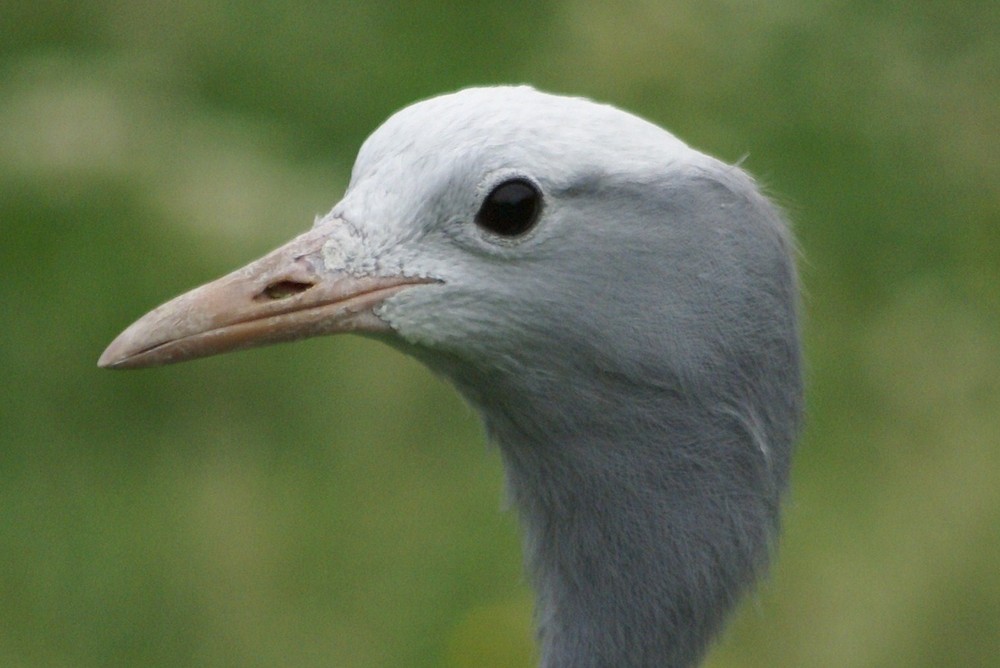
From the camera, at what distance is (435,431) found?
6504 millimetres

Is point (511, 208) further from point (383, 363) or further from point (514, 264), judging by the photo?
point (383, 363)

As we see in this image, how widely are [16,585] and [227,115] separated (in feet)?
7.60

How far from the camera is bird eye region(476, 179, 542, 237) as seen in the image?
10.5 ft

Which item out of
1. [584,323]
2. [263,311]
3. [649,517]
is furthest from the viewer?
[649,517]

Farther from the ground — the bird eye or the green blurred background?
the green blurred background

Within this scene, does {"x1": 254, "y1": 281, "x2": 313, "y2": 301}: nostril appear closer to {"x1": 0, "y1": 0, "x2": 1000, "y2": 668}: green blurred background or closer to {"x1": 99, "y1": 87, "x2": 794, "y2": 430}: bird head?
{"x1": 99, "y1": 87, "x2": 794, "y2": 430}: bird head

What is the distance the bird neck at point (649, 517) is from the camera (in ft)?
11.3

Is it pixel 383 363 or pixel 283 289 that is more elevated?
pixel 383 363

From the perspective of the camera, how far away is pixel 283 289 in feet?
10.6

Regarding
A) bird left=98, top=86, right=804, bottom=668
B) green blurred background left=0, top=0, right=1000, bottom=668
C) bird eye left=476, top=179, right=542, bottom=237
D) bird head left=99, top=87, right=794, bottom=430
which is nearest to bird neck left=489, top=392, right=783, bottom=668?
bird left=98, top=86, right=804, bottom=668

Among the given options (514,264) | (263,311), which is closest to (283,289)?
(263,311)

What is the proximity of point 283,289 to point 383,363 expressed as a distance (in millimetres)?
3302

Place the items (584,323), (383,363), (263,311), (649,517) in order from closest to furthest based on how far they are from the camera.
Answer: (263,311)
(584,323)
(649,517)
(383,363)

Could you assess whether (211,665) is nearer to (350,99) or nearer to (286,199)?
(286,199)
